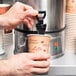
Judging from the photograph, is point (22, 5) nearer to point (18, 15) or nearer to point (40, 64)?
point (18, 15)

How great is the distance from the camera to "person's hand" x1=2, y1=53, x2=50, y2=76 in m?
0.81

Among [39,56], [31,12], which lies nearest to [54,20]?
[31,12]

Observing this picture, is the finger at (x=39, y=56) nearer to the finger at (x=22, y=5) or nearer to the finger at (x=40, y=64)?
the finger at (x=40, y=64)

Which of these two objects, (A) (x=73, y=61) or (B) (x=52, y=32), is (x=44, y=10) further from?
(A) (x=73, y=61)

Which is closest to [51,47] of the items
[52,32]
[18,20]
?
[52,32]

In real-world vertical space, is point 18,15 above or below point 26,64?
above

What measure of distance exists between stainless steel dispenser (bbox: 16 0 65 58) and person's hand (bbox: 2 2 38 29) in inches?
0.9

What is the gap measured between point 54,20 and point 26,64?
24cm

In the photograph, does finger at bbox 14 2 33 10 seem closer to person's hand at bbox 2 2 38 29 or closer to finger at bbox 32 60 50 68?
person's hand at bbox 2 2 38 29

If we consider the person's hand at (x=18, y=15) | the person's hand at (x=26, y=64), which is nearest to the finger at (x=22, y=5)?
the person's hand at (x=18, y=15)

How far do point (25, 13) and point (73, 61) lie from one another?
25cm

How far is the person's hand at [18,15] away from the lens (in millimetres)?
943

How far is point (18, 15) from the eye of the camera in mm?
967

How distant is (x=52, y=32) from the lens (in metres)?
0.99
